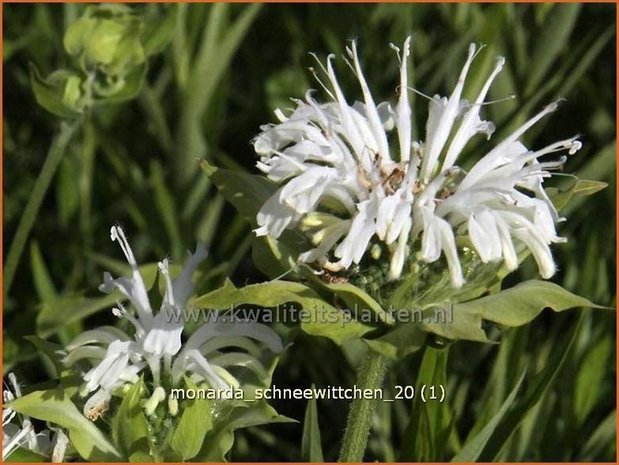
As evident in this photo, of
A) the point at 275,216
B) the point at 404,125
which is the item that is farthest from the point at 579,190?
the point at 275,216

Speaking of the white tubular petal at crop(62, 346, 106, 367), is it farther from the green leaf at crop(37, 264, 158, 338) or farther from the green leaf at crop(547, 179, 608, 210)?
the green leaf at crop(547, 179, 608, 210)

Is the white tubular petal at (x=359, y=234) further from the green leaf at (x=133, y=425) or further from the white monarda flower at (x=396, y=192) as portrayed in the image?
the green leaf at (x=133, y=425)

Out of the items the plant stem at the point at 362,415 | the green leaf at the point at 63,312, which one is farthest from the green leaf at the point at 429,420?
the green leaf at the point at 63,312

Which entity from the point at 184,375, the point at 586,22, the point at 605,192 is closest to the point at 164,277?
the point at 184,375

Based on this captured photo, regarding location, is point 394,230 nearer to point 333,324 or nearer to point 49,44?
point 333,324

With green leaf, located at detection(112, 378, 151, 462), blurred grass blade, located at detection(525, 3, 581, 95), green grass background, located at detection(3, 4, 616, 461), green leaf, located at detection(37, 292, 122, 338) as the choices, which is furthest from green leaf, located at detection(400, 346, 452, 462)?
blurred grass blade, located at detection(525, 3, 581, 95)
